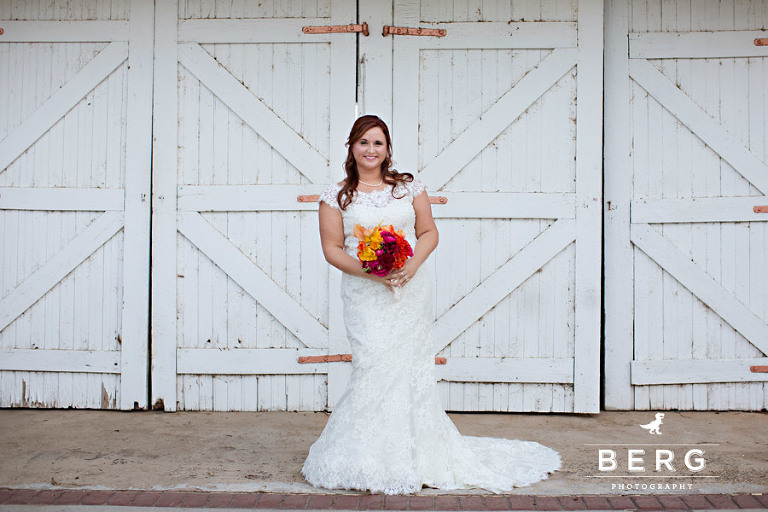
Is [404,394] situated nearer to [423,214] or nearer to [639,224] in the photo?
[423,214]

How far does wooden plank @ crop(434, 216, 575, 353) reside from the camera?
5781 millimetres

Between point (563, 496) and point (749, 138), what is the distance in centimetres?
321

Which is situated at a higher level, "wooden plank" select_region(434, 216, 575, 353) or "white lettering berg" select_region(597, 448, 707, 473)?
"wooden plank" select_region(434, 216, 575, 353)

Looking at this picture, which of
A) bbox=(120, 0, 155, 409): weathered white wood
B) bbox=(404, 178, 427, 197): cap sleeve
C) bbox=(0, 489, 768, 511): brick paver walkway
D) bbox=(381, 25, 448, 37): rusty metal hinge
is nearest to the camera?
bbox=(0, 489, 768, 511): brick paver walkway

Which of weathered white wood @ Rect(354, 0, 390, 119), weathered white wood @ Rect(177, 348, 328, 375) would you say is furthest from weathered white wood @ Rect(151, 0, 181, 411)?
weathered white wood @ Rect(354, 0, 390, 119)

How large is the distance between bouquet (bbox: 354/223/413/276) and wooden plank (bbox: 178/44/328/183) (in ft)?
6.23

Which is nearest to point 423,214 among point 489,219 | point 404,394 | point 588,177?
point 404,394

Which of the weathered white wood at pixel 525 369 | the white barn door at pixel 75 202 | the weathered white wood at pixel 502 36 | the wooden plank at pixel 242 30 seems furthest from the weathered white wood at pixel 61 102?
the weathered white wood at pixel 525 369

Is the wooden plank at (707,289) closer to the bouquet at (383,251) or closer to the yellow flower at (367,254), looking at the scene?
the bouquet at (383,251)

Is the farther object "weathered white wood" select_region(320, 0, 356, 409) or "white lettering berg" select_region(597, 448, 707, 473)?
"weathered white wood" select_region(320, 0, 356, 409)

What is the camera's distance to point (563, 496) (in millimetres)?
4055

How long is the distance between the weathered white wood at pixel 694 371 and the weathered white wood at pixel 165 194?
10.7 feet

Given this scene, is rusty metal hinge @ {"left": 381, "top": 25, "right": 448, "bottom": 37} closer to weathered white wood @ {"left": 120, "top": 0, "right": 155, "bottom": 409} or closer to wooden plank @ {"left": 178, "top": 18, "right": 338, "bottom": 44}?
wooden plank @ {"left": 178, "top": 18, "right": 338, "bottom": 44}

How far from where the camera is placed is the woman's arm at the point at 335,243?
14.0 ft
